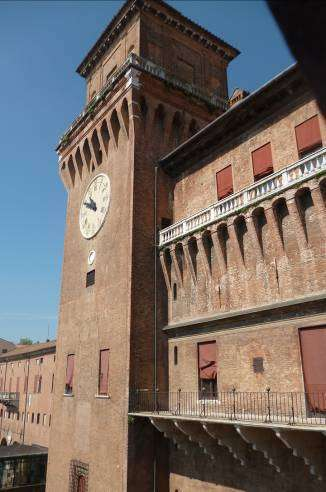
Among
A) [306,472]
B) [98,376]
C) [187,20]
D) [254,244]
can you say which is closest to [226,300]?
[254,244]

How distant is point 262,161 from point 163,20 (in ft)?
44.4

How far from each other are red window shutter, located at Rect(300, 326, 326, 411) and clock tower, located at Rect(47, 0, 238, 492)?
7327mm

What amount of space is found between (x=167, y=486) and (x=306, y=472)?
699 cm

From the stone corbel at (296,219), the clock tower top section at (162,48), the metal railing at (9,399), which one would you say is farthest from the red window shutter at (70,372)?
the metal railing at (9,399)

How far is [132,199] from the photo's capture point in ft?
66.1

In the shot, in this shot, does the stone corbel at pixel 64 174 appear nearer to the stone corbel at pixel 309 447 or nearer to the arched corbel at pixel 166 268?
the arched corbel at pixel 166 268

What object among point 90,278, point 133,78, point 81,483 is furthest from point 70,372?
point 133,78

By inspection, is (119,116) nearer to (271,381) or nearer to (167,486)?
(271,381)

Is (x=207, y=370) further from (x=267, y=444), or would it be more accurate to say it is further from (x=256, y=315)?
(x=267, y=444)

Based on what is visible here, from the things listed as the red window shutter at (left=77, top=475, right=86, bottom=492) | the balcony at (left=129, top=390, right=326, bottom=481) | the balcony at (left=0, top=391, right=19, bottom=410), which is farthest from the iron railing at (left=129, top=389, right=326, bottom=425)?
the balcony at (left=0, top=391, right=19, bottom=410)

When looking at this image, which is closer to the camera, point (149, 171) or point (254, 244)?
point (254, 244)

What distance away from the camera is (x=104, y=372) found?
1962 centimetres

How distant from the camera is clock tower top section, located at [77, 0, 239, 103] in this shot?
24.3m

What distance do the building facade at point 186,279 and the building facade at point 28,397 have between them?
18.8m
